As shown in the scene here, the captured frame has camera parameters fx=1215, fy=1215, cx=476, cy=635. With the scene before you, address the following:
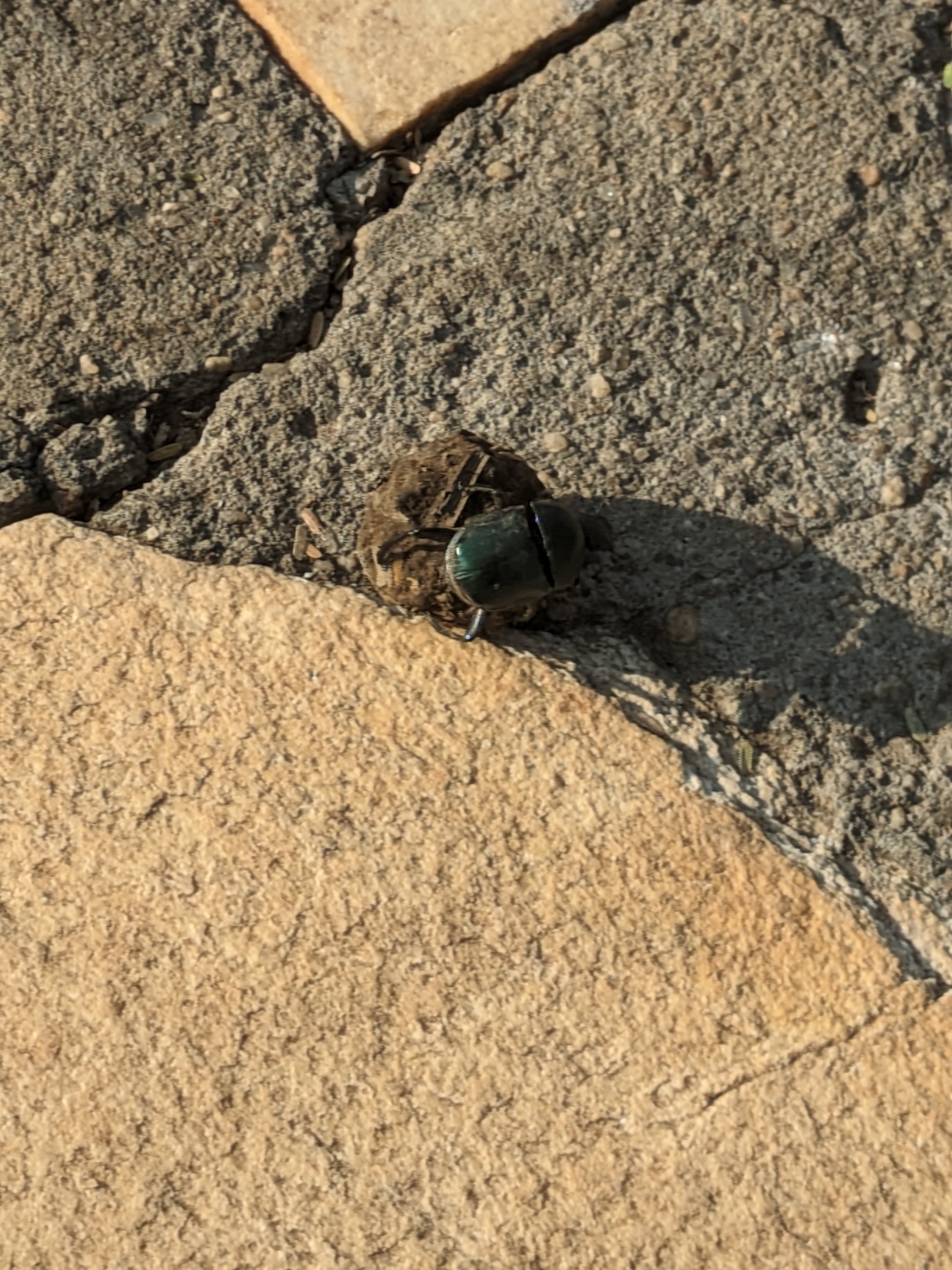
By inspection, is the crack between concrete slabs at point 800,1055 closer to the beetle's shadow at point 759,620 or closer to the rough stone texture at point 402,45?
the beetle's shadow at point 759,620

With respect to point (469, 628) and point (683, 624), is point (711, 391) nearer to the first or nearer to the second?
point (683, 624)

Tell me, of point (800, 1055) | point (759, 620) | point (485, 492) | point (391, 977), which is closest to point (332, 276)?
point (485, 492)

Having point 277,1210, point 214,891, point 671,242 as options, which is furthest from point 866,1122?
point 671,242

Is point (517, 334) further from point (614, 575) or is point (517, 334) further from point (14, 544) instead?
point (14, 544)

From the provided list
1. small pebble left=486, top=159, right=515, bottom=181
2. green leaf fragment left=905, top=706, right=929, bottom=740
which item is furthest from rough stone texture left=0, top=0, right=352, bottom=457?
green leaf fragment left=905, top=706, right=929, bottom=740

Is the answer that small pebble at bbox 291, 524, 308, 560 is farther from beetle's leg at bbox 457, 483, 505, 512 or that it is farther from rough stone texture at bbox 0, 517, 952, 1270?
beetle's leg at bbox 457, 483, 505, 512

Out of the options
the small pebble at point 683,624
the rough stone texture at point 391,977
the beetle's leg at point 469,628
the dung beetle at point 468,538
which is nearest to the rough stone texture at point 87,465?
the rough stone texture at point 391,977
